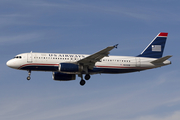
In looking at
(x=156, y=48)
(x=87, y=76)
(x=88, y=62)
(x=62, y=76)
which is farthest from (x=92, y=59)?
(x=156, y=48)

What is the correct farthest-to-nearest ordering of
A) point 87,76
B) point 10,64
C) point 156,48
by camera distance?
point 156,48 → point 87,76 → point 10,64

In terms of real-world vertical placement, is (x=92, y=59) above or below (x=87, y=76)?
above

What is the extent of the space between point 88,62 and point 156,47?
13.0 metres

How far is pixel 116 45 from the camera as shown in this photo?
44094mm

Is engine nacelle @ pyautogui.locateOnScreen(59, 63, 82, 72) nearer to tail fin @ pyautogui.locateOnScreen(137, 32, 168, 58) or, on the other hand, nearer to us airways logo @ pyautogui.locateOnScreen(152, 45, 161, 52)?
tail fin @ pyautogui.locateOnScreen(137, 32, 168, 58)

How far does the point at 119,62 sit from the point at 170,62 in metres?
7.91

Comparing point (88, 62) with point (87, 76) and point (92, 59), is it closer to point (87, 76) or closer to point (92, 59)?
point (92, 59)

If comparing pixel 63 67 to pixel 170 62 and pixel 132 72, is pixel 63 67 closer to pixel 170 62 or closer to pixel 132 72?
pixel 132 72

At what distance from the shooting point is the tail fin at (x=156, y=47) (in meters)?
55.7

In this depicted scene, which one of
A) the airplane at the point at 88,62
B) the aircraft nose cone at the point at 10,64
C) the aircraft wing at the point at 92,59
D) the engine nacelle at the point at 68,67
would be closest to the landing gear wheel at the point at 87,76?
the airplane at the point at 88,62

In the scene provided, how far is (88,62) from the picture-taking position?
164ft

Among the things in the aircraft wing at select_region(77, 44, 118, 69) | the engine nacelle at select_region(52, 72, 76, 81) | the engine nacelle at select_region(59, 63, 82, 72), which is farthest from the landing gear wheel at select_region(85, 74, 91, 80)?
the engine nacelle at select_region(52, 72, 76, 81)

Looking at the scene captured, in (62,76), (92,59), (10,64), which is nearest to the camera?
(92,59)

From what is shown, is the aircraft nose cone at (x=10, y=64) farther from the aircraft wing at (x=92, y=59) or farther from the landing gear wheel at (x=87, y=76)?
the landing gear wheel at (x=87, y=76)
